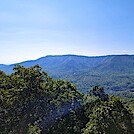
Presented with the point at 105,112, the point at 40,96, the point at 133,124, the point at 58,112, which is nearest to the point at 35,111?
the point at 40,96

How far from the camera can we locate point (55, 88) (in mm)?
30094

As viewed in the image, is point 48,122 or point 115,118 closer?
point 115,118

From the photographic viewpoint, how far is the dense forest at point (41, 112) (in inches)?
886

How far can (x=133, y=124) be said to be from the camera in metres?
23.8

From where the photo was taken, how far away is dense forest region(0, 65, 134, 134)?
2250cm

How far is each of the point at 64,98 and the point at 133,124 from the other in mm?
10521

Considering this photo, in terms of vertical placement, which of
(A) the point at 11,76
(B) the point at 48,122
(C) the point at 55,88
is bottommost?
(B) the point at 48,122

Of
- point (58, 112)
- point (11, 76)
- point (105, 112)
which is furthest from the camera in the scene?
point (58, 112)

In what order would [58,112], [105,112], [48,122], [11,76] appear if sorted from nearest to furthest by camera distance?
[105,112], [11,76], [48,122], [58,112]

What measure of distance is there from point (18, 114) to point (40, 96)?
10.2 ft

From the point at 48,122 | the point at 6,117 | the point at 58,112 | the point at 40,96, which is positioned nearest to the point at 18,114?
the point at 6,117

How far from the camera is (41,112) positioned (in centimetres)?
2744

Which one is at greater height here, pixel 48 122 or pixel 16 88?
pixel 16 88

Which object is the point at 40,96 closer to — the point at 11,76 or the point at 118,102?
the point at 11,76
